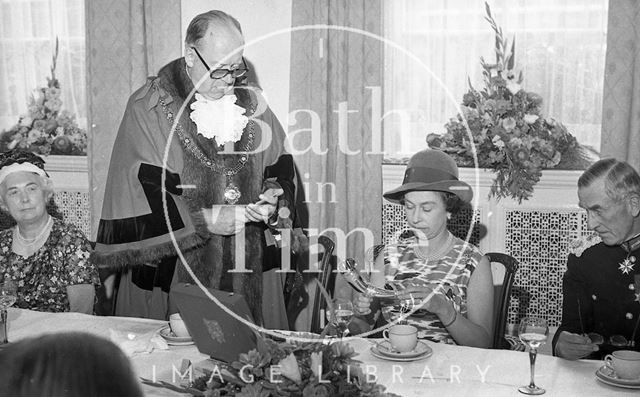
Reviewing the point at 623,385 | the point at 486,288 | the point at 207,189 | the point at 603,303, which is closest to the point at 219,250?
the point at 207,189

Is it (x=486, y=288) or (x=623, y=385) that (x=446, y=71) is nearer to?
(x=486, y=288)

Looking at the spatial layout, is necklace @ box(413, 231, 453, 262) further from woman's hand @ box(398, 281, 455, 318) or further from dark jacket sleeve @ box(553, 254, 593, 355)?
dark jacket sleeve @ box(553, 254, 593, 355)

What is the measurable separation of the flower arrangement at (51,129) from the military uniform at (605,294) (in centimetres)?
333

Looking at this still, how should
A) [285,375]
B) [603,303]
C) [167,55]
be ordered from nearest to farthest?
[285,375]
[603,303]
[167,55]

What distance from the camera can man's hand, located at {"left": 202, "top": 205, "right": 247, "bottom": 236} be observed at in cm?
321

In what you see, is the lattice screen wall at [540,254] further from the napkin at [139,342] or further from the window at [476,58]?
the napkin at [139,342]

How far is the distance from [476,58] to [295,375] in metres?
3.00

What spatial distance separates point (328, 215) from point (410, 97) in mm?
Answer: 795

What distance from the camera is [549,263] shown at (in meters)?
4.32

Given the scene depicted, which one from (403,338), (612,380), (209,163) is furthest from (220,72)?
(612,380)

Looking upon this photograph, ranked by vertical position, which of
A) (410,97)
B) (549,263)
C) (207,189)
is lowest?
(549,263)

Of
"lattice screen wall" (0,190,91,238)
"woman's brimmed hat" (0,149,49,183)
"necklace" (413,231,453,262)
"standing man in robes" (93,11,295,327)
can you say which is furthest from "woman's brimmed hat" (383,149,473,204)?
"lattice screen wall" (0,190,91,238)

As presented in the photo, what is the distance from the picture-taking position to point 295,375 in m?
1.72

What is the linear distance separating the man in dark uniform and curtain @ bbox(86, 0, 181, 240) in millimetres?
2762
